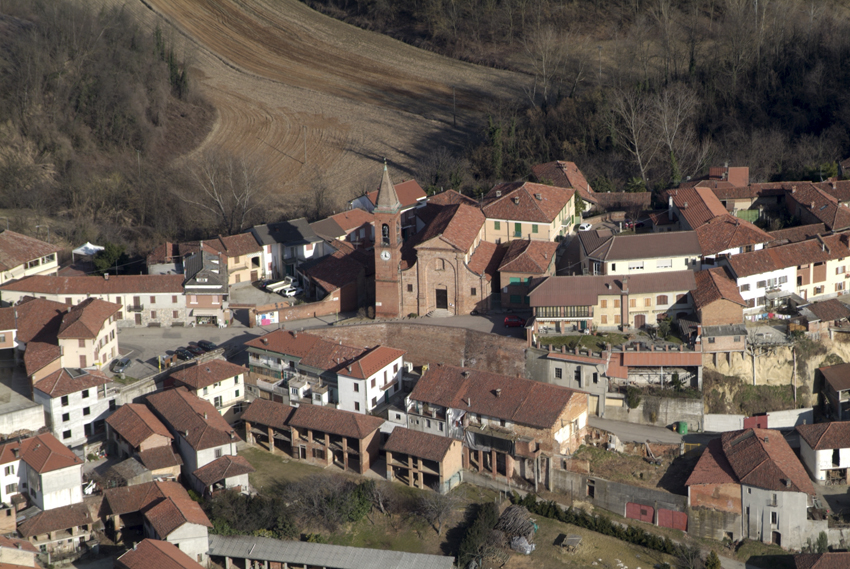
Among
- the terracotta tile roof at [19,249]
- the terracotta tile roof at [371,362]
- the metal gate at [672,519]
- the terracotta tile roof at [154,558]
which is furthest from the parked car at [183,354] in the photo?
the metal gate at [672,519]

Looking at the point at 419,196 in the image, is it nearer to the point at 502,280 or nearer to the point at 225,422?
the point at 502,280

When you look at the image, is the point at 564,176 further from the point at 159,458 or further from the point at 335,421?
the point at 159,458

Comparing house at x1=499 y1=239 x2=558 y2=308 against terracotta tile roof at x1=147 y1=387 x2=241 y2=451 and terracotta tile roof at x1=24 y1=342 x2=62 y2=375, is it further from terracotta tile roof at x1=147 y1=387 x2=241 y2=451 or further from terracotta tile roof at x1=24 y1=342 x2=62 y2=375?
terracotta tile roof at x1=24 y1=342 x2=62 y2=375

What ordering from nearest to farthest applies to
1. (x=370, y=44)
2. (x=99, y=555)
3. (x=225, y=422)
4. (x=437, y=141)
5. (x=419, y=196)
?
1. (x=99, y=555)
2. (x=225, y=422)
3. (x=419, y=196)
4. (x=437, y=141)
5. (x=370, y=44)

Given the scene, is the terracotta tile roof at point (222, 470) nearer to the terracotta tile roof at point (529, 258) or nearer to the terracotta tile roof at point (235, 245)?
the terracotta tile roof at point (235, 245)

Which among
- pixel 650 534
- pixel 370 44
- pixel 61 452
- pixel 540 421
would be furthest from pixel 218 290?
pixel 370 44

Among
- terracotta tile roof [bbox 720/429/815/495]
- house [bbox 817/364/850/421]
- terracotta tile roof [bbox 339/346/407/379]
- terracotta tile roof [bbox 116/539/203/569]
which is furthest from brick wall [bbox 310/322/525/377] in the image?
terracotta tile roof [bbox 116/539/203/569]
